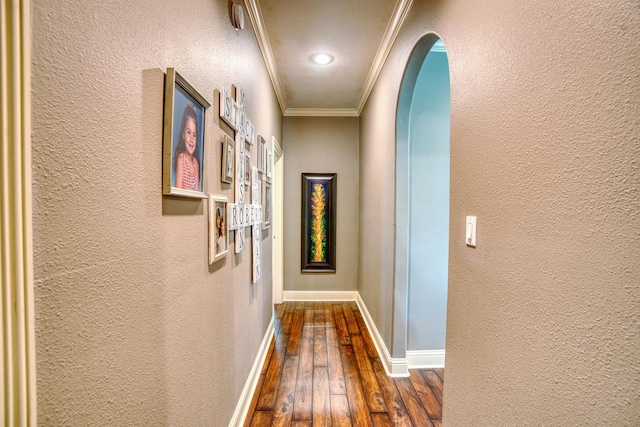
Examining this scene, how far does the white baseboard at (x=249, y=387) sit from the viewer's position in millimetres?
1590

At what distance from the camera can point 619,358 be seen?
525 millimetres

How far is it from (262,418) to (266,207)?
5.15 feet

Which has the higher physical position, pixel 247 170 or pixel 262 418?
pixel 247 170

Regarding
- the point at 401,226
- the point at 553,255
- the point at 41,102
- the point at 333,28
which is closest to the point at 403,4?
the point at 333,28

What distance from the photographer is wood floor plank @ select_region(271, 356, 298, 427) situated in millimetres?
1716

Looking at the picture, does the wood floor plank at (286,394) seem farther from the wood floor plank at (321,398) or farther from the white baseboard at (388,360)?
the white baseboard at (388,360)

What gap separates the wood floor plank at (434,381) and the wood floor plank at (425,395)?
0.09 ft

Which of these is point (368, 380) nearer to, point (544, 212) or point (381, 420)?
point (381, 420)

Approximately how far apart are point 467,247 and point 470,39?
2.60 feet

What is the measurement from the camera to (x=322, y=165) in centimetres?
392

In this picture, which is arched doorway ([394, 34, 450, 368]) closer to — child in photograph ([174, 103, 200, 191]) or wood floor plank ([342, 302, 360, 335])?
wood floor plank ([342, 302, 360, 335])

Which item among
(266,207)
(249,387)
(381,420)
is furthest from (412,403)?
(266,207)

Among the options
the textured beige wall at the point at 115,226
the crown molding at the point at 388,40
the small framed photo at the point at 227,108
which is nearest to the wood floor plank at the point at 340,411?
the textured beige wall at the point at 115,226

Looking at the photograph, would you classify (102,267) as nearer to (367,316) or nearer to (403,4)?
(403,4)
